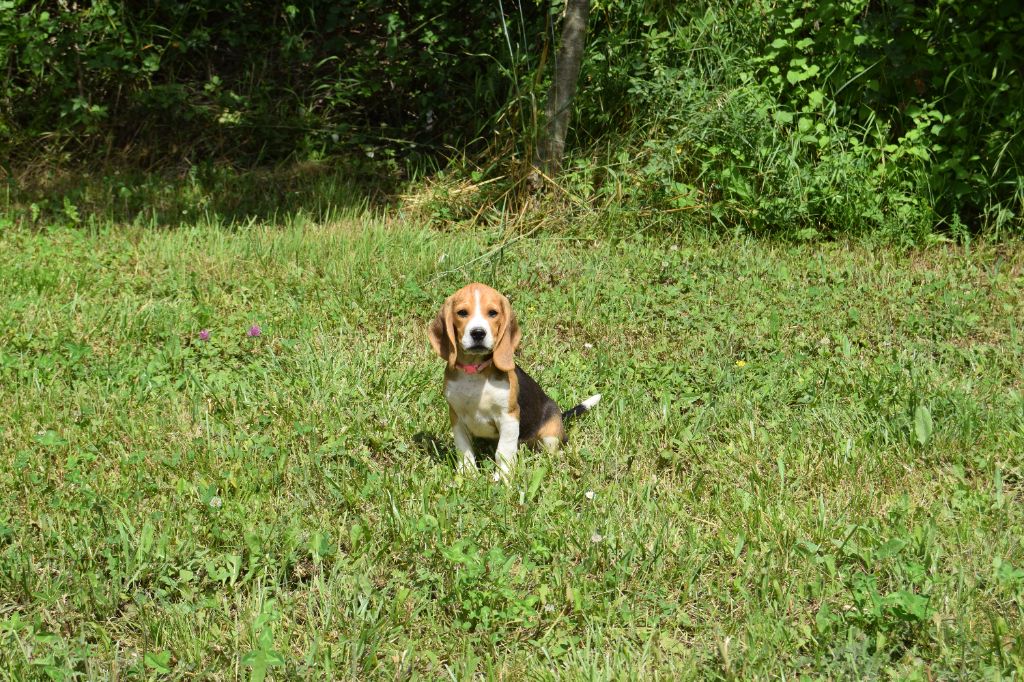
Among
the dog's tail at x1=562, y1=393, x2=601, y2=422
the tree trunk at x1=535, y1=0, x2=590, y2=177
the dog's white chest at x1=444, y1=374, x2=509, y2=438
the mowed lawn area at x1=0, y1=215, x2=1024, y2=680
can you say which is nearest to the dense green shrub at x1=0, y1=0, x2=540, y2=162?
the tree trunk at x1=535, y1=0, x2=590, y2=177

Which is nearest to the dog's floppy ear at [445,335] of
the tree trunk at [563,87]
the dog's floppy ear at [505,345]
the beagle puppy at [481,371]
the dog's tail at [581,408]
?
the beagle puppy at [481,371]

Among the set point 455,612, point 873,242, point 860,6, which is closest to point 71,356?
point 455,612

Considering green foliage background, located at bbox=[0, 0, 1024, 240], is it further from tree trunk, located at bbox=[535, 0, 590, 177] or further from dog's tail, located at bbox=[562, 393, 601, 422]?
dog's tail, located at bbox=[562, 393, 601, 422]

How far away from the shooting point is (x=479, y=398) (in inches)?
160

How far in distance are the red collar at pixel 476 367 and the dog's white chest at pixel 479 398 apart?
0.08 feet

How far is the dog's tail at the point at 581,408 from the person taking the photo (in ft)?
15.5

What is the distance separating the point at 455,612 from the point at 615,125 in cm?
554

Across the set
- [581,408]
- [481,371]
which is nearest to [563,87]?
[581,408]

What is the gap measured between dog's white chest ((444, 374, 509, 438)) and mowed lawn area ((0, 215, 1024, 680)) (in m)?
0.24

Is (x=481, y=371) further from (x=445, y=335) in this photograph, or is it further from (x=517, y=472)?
(x=517, y=472)

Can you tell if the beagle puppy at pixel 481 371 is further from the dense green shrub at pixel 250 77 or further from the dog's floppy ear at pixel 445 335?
the dense green shrub at pixel 250 77

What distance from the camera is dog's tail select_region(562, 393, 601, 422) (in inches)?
185

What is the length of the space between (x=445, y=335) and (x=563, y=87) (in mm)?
4090

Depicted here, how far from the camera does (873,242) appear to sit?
7.12m
